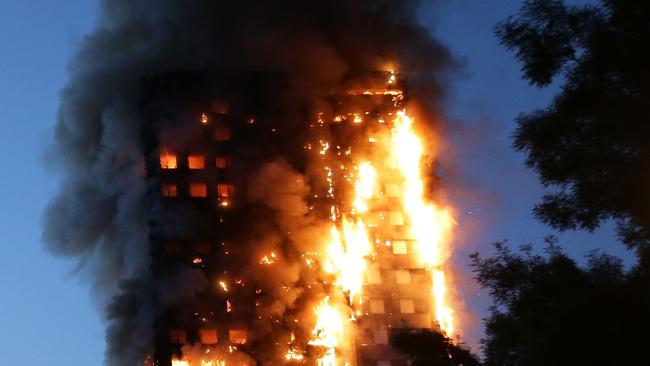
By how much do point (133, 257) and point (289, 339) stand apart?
35.6 feet

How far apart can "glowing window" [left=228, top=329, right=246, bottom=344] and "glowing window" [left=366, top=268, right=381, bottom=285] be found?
867 centimetres

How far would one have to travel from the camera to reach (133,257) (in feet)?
180

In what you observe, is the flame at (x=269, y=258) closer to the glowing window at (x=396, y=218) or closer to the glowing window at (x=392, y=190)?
the glowing window at (x=396, y=218)

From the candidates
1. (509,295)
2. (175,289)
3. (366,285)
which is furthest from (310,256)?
(509,295)

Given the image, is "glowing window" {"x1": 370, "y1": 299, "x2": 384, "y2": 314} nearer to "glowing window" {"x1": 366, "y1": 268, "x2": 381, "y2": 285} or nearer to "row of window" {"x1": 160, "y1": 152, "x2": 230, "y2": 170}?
"glowing window" {"x1": 366, "y1": 268, "x2": 381, "y2": 285}

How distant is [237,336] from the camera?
52875 millimetres

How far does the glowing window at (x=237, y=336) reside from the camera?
173ft

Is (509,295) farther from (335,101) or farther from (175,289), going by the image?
(335,101)

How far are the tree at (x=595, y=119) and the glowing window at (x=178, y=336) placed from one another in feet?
144

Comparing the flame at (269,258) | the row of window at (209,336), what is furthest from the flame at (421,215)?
the row of window at (209,336)

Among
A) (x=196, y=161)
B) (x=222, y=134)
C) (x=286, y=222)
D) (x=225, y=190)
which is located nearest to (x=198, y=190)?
(x=225, y=190)

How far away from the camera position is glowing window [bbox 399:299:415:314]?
5609 centimetres

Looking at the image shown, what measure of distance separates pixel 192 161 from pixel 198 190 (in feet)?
6.28

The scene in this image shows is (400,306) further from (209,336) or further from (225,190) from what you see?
(225,190)
